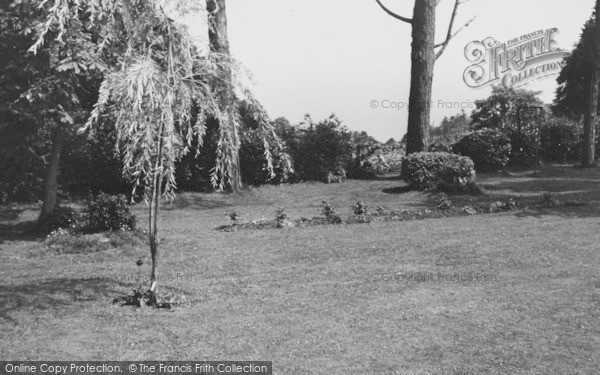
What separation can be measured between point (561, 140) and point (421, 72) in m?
11.8

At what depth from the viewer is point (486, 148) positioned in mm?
25125

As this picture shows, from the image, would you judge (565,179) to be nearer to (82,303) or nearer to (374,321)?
(374,321)

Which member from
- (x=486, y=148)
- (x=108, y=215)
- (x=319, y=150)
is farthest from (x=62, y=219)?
(x=486, y=148)

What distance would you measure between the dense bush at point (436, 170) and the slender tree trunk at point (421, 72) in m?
1.50

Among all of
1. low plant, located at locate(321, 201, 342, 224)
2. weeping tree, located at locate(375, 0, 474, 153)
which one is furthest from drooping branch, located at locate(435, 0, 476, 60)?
low plant, located at locate(321, 201, 342, 224)

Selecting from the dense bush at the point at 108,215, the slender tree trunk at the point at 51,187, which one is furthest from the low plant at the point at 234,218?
the slender tree trunk at the point at 51,187

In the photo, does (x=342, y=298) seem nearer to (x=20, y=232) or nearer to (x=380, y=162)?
(x=20, y=232)

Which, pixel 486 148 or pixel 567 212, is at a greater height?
pixel 486 148

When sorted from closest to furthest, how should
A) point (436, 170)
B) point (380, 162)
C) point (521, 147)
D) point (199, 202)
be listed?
1. point (199, 202)
2. point (436, 170)
3. point (380, 162)
4. point (521, 147)

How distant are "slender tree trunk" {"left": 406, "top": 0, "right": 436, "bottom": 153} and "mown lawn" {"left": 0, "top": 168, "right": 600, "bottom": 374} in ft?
22.8

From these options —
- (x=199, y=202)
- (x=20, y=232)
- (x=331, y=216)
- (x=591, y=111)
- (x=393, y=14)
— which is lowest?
(x=20, y=232)

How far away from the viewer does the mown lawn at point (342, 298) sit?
664cm

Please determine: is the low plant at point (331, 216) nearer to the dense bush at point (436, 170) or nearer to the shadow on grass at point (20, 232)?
the dense bush at point (436, 170)

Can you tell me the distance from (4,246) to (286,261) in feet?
19.4
